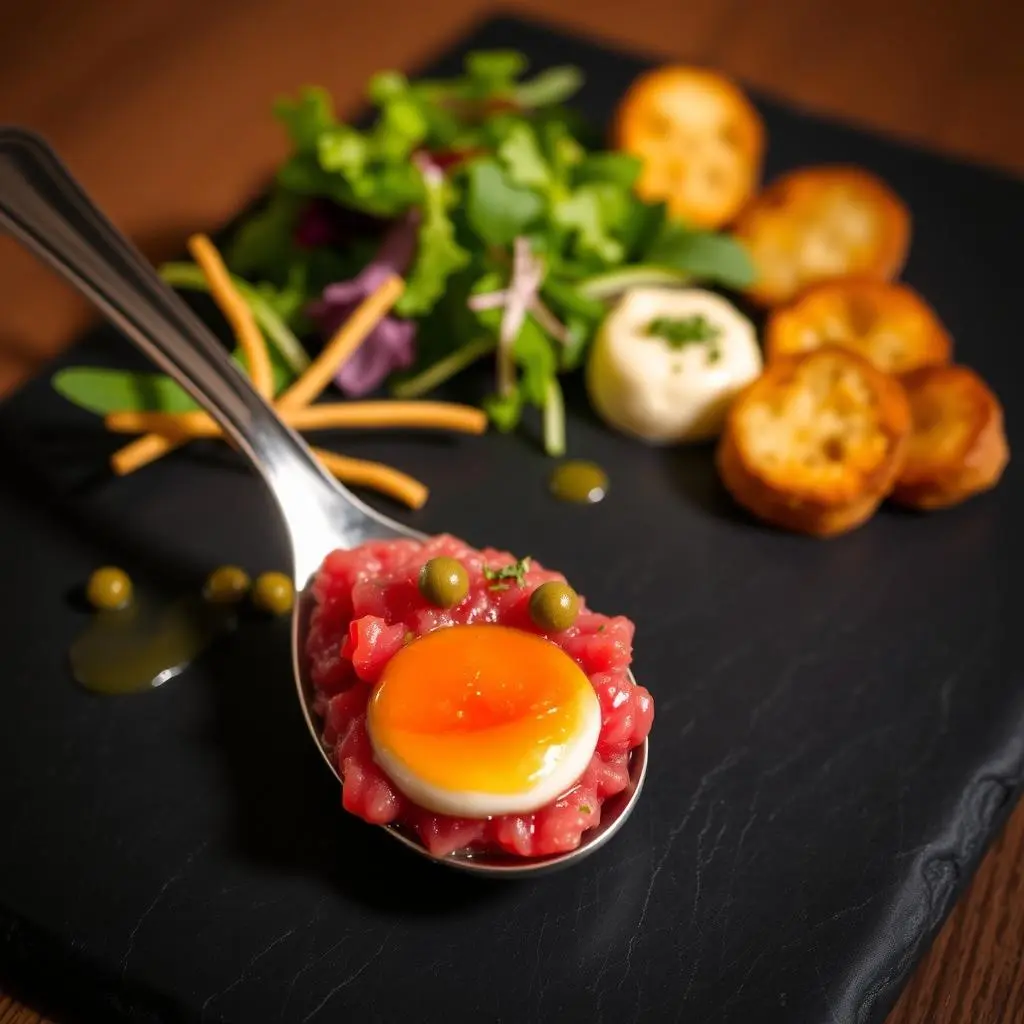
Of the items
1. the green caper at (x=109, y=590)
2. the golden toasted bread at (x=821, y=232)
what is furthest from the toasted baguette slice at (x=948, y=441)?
the green caper at (x=109, y=590)

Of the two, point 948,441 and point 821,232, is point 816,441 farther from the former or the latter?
point 821,232

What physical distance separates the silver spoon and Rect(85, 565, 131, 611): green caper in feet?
1.44

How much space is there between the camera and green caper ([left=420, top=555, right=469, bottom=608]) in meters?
2.42

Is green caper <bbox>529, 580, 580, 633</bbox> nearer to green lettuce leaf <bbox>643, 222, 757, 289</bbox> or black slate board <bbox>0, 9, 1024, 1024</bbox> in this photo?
black slate board <bbox>0, 9, 1024, 1024</bbox>

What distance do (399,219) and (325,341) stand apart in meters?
0.40

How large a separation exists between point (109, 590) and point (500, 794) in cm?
124

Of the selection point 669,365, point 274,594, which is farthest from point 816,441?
point 274,594

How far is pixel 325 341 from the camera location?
3.62m

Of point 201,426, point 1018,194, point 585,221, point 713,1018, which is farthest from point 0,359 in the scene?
point 1018,194

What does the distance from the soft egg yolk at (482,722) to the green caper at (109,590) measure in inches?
36.7

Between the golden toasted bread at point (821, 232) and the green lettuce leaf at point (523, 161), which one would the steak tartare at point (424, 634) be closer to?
the green lettuce leaf at point (523, 161)

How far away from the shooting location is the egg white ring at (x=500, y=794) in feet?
7.23

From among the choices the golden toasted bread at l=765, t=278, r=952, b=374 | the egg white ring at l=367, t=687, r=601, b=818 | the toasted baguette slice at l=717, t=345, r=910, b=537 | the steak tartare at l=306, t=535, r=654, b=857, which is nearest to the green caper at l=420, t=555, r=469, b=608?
the steak tartare at l=306, t=535, r=654, b=857

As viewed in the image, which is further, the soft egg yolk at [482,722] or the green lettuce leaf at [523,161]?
the green lettuce leaf at [523,161]
